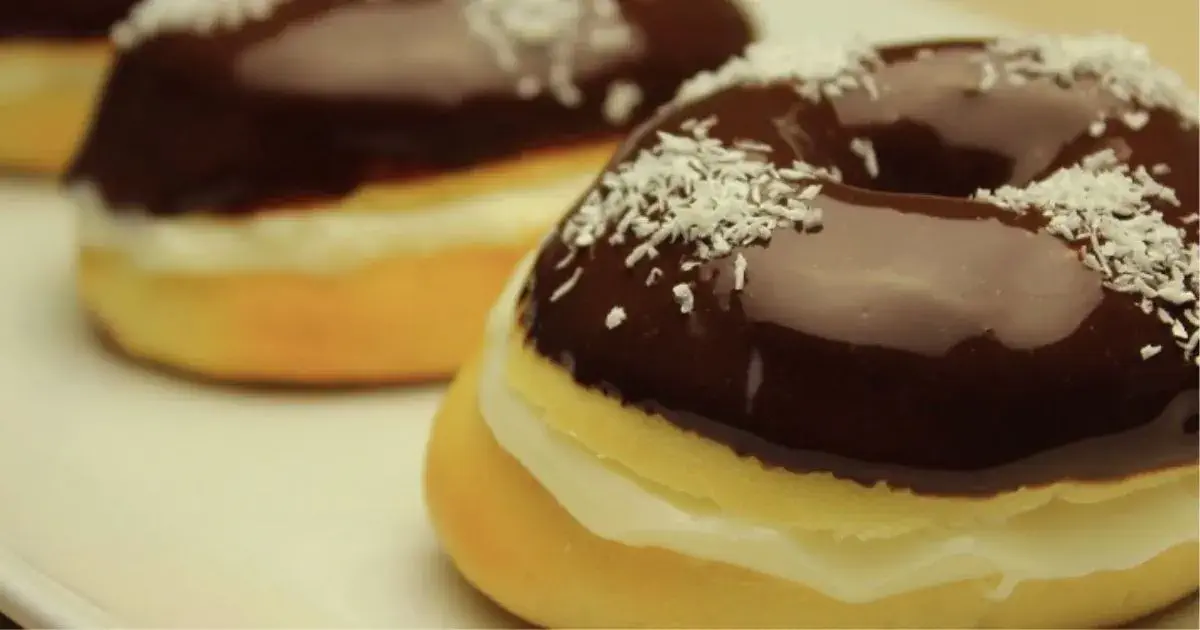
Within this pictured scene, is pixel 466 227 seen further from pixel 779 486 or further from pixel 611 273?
pixel 779 486

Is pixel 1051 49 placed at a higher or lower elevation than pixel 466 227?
higher

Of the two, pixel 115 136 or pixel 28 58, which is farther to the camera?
pixel 28 58

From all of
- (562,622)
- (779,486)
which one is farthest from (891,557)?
(562,622)

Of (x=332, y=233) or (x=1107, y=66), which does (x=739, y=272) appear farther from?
(x=332, y=233)

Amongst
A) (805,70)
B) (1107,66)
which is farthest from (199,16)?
(1107,66)

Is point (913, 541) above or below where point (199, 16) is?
below

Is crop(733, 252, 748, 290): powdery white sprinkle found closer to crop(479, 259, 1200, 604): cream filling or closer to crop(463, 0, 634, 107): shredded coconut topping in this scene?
crop(479, 259, 1200, 604): cream filling

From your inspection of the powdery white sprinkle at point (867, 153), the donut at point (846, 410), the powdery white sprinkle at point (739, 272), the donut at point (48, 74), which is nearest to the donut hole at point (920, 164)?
the powdery white sprinkle at point (867, 153)

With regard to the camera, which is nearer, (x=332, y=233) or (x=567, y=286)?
(x=567, y=286)
